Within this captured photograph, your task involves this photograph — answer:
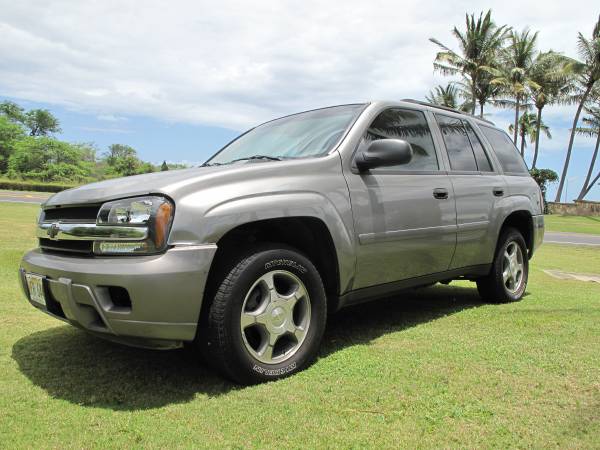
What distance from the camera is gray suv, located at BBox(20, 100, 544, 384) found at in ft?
8.09

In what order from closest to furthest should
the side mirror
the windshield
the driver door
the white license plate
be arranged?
the white license plate → the side mirror → the driver door → the windshield

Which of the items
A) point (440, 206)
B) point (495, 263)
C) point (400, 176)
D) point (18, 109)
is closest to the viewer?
point (400, 176)

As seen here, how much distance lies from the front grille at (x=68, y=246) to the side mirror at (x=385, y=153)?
1.75 metres

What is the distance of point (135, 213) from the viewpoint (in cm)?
250

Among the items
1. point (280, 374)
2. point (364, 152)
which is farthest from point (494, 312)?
→ point (280, 374)

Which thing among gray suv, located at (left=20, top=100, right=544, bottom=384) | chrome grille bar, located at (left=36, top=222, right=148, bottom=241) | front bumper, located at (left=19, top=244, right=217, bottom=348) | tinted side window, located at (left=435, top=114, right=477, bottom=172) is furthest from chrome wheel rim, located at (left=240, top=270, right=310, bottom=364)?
tinted side window, located at (left=435, top=114, right=477, bottom=172)

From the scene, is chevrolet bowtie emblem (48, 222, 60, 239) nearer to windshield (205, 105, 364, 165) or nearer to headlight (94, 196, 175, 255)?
headlight (94, 196, 175, 255)

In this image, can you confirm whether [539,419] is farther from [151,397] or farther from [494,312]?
[494,312]

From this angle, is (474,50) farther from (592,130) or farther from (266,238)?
(266,238)

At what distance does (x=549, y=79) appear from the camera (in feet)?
127

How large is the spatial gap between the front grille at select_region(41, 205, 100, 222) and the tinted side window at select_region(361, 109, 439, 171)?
6.13 ft

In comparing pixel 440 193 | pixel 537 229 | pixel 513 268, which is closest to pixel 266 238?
pixel 440 193

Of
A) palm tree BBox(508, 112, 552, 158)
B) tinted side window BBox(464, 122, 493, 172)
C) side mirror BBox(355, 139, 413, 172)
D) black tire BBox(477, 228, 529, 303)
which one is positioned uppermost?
palm tree BBox(508, 112, 552, 158)

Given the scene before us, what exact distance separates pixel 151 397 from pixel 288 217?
48.0 inches
